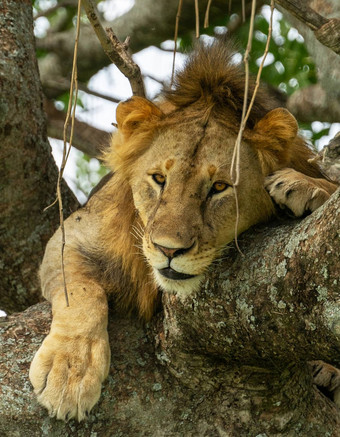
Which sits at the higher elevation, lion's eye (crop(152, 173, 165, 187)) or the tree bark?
the tree bark

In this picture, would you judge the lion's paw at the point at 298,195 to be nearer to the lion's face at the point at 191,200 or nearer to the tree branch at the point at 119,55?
the lion's face at the point at 191,200

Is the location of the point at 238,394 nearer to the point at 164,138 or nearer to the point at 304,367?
the point at 304,367

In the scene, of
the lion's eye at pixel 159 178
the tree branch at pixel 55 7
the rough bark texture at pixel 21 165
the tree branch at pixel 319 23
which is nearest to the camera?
the tree branch at pixel 319 23

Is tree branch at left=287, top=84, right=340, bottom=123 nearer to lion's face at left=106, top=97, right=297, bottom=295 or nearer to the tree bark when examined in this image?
the tree bark

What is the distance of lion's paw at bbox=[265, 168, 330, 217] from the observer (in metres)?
2.92

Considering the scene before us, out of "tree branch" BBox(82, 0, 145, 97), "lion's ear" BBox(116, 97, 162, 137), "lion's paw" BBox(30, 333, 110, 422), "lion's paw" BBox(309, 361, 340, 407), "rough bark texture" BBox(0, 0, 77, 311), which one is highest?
"tree branch" BBox(82, 0, 145, 97)

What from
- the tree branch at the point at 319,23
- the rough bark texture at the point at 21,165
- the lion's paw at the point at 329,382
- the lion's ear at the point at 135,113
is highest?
the tree branch at the point at 319,23

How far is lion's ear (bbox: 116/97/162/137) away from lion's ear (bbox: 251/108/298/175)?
517 mm

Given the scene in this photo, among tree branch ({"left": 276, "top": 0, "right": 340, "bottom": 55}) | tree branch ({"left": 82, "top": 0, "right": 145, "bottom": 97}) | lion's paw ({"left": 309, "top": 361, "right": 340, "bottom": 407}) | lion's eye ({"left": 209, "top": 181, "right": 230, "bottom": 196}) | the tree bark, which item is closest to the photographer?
tree branch ({"left": 276, "top": 0, "right": 340, "bottom": 55})

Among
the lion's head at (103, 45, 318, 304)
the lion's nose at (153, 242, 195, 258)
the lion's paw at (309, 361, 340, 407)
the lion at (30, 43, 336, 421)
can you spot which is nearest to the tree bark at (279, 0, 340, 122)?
the lion at (30, 43, 336, 421)

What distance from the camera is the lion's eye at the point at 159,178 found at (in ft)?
10.7

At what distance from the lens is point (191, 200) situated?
3.06 metres

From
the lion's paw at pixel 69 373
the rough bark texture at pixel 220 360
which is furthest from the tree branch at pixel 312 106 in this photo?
the lion's paw at pixel 69 373

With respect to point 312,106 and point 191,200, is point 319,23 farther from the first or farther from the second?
point 312,106
